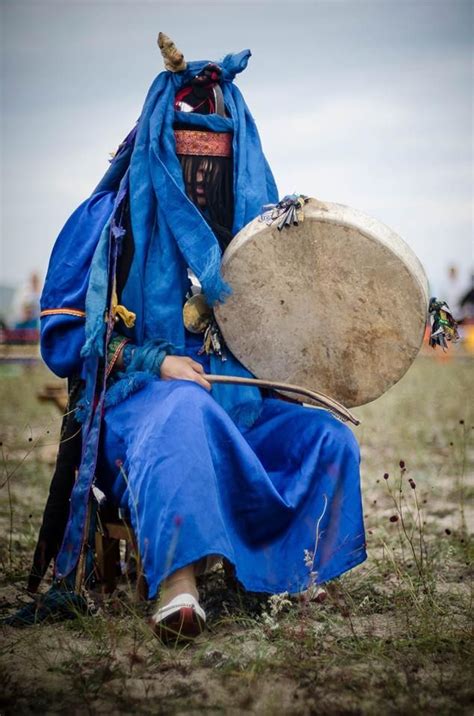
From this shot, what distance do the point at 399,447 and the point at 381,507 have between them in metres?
1.97

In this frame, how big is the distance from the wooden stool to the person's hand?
556 millimetres

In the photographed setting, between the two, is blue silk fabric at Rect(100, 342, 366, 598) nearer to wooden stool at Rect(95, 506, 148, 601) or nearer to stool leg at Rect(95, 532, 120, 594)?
wooden stool at Rect(95, 506, 148, 601)

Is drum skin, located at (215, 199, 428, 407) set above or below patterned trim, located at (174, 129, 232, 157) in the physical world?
below

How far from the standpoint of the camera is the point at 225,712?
6.90 feet

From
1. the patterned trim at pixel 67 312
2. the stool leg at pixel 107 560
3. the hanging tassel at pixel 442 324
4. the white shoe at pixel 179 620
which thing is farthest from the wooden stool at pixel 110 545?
the hanging tassel at pixel 442 324

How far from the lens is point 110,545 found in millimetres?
3193

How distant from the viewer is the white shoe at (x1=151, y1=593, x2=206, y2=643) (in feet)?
8.11

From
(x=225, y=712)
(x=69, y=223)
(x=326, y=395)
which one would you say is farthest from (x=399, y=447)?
(x=225, y=712)

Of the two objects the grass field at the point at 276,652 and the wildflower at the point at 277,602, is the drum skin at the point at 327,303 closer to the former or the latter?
the grass field at the point at 276,652

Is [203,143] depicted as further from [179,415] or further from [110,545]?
[110,545]

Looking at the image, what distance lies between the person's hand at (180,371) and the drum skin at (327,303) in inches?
9.7

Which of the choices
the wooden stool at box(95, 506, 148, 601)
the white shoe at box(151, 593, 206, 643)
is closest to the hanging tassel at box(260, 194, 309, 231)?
the wooden stool at box(95, 506, 148, 601)

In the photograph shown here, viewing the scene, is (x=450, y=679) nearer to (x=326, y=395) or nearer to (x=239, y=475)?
(x=239, y=475)

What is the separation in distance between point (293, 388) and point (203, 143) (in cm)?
108
